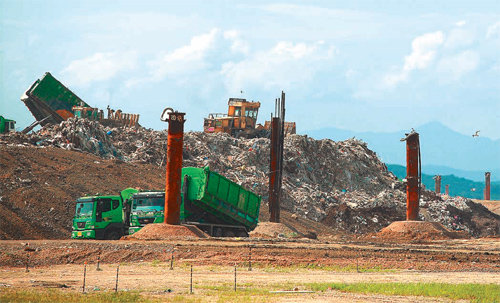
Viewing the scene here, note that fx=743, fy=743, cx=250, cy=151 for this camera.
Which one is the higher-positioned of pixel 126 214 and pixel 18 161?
pixel 18 161

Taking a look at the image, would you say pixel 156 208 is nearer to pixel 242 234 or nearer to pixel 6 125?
pixel 242 234

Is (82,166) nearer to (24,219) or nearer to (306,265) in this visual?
(24,219)

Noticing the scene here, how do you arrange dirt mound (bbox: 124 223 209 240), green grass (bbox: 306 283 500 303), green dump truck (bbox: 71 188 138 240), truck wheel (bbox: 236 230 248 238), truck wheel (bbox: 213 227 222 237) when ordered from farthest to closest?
truck wheel (bbox: 236 230 248 238), truck wheel (bbox: 213 227 222 237), green dump truck (bbox: 71 188 138 240), dirt mound (bbox: 124 223 209 240), green grass (bbox: 306 283 500 303)

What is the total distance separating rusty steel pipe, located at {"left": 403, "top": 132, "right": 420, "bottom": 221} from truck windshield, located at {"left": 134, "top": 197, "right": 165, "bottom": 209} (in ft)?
51.5

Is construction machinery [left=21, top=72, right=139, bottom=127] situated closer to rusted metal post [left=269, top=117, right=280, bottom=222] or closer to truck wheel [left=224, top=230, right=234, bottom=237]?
rusted metal post [left=269, top=117, right=280, bottom=222]

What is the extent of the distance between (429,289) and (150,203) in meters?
16.5

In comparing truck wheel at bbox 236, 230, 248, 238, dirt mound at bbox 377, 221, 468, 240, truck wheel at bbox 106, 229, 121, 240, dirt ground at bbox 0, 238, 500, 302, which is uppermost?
dirt mound at bbox 377, 221, 468, 240

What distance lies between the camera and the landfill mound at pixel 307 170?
50625 millimetres

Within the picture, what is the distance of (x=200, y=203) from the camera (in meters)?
33.8

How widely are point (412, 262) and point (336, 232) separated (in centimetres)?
2135

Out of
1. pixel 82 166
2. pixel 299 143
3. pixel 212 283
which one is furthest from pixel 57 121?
pixel 212 283

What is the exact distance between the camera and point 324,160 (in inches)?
2399

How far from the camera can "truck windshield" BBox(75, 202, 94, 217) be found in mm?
33281

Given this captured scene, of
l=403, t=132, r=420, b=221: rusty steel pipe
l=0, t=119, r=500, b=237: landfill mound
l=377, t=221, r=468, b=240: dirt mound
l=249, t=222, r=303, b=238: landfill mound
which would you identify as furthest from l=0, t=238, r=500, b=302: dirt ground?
l=0, t=119, r=500, b=237: landfill mound
